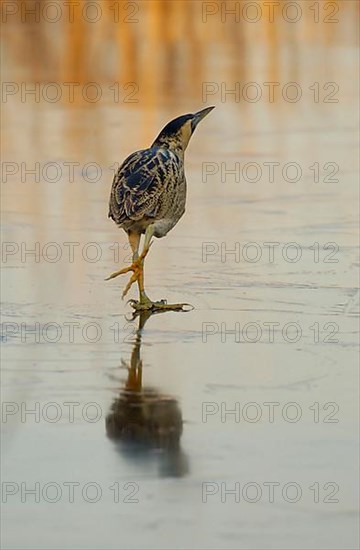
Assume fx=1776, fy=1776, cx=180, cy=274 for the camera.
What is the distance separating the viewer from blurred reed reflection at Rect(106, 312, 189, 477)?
7066 mm

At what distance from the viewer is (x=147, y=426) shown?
7.60 meters

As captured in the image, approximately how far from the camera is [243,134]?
1600 cm

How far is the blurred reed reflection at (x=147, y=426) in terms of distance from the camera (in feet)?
23.2

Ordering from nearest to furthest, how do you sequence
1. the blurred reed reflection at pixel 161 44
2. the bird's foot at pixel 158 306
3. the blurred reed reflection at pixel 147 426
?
the blurred reed reflection at pixel 147 426
the bird's foot at pixel 158 306
the blurred reed reflection at pixel 161 44

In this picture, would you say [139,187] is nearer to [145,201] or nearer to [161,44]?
A: [145,201]

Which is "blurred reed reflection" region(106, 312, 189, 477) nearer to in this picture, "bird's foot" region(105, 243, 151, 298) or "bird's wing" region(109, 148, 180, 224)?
"bird's foot" region(105, 243, 151, 298)

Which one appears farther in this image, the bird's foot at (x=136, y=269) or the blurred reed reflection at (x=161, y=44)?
the blurred reed reflection at (x=161, y=44)

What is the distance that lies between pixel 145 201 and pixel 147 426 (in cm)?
272

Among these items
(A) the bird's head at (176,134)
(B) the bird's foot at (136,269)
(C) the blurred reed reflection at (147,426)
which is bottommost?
(C) the blurred reed reflection at (147,426)

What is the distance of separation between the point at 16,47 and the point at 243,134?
749cm

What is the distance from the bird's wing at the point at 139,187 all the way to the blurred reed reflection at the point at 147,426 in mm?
1820

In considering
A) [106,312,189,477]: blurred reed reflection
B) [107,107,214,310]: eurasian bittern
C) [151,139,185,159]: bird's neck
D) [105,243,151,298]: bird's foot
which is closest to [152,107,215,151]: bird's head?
[151,139,185,159]: bird's neck

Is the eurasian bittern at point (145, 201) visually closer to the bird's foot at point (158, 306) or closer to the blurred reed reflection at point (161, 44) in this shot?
the bird's foot at point (158, 306)

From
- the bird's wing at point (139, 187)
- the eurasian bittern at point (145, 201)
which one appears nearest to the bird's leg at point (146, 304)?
the eurasian bittern at point (145, 201)
